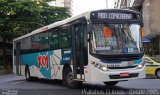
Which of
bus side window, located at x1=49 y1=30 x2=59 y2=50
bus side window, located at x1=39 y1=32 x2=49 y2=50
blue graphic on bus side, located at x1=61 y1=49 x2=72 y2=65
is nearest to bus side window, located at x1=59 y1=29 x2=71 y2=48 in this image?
blue graphic on bus side, located at x1=61 y1=49 x2=72 y2=65

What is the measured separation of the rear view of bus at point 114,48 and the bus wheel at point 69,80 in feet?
6.67

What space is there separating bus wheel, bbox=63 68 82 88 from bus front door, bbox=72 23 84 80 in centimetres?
60

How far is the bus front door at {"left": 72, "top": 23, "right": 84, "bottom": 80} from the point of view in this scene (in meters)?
15.7

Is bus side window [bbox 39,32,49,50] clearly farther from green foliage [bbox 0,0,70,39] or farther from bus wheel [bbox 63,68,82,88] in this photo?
green foliage [bbox 0,0,70,39]

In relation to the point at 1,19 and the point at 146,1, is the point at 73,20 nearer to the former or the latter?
the point at 146,1

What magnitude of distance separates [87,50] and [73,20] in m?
1.98

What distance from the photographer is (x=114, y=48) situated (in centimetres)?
1480

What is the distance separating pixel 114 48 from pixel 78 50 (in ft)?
6.09

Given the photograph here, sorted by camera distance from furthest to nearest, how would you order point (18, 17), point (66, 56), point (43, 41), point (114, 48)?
point (18, 17) < point (43, 41) < point (66, 56) < point (114, 48)

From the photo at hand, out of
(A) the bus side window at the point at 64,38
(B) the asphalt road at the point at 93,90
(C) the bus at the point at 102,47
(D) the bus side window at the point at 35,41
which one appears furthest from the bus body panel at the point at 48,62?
(B) the asphalt road at the point at 93,90

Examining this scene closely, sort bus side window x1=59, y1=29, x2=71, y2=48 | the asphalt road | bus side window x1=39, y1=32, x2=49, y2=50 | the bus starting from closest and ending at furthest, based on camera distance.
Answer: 1. the asphalt road
2. the bus
3. bus side window x1=59, y1=29, x2=71, y2=48
4. bus side window x1=39, y1=32, x2=49, y2=50

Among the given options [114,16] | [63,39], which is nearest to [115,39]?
[114,16]

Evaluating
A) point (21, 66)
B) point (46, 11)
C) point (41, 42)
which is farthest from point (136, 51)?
point (46, 11)

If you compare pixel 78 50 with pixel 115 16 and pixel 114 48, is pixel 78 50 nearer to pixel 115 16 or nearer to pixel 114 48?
pixel 114 48
